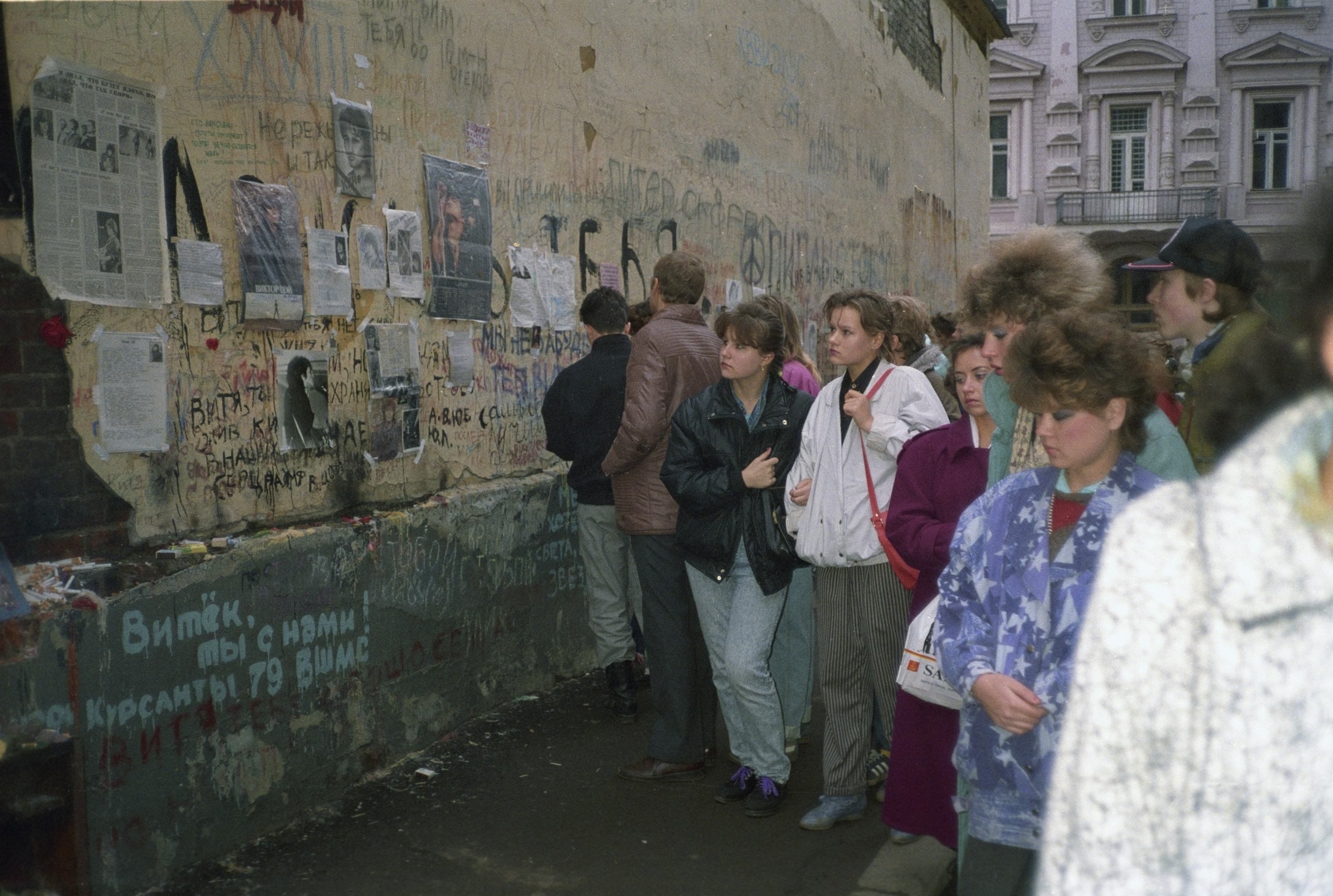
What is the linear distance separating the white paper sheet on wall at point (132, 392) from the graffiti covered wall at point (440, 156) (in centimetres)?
3

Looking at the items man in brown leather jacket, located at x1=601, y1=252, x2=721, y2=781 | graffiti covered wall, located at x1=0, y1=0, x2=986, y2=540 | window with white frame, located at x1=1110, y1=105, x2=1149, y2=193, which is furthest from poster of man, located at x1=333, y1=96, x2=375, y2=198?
window with white frame, located at x1=1110, y1=105, x2=1149, y2=193

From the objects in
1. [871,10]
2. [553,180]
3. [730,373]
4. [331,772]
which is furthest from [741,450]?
[871,10]

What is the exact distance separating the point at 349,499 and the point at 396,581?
0.39 meters

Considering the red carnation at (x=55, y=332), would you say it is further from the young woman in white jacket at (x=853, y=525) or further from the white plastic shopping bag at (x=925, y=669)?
the white plastic shopping bag at (x=925, y=669)

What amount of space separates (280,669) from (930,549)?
7.71 ft

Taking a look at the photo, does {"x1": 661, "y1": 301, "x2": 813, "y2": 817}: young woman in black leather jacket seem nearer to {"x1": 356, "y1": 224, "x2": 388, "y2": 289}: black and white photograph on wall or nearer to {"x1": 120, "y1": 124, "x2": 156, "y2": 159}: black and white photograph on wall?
{"x1": 356, "y1": 224, "x2": 388, "y2": 289}: black and white photograph on wall

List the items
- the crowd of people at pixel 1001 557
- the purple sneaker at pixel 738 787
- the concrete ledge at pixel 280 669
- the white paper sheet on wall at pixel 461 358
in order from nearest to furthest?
the crowd of people at pixel 1001 557, the concrete ledge at pixel 280 669, the purple sneaker at pixel 738 787, the white paper sheet on wall at pixel 461 358

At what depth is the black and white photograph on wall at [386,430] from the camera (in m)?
5.27

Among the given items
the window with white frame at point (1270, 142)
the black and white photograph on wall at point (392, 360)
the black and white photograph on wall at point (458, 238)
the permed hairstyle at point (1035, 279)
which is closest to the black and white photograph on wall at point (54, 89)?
the black and white photograph on wall at point (392, 360)

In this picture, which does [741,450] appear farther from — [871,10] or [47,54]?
[871,10]

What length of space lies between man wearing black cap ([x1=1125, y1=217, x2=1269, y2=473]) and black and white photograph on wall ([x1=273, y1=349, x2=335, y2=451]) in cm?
313

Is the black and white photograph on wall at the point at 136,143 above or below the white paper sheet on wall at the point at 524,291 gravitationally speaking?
above

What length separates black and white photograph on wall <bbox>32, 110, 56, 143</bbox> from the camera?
3.66m

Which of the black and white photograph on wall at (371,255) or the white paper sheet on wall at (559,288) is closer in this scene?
the black and white photograph on wall at (371,255)
